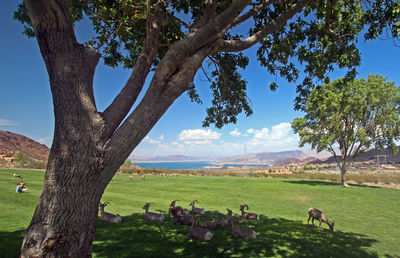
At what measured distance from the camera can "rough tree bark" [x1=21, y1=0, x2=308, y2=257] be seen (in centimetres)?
291

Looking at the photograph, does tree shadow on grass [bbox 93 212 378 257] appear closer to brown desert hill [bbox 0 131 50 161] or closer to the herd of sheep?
the herd of sheep

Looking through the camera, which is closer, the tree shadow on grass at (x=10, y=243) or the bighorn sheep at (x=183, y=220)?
the tree shadow on grass at (x=10, y=243)

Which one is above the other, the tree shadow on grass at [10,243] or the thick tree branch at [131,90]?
the thick tree branch at [131,90]

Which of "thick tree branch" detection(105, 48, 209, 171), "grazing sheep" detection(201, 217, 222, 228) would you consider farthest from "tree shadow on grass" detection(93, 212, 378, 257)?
"thick tree branch" detection(105, 48, 209, 171)

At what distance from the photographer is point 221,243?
668cm

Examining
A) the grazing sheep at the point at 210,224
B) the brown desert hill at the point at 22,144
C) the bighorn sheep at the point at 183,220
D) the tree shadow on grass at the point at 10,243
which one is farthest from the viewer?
the brown desert hill at the point at 22,144

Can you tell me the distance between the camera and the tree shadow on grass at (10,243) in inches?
208

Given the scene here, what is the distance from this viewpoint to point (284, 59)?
348 inches

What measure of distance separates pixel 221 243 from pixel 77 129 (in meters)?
5.76

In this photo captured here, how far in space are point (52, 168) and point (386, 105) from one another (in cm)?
3553

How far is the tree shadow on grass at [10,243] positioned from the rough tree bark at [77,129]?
150 inches

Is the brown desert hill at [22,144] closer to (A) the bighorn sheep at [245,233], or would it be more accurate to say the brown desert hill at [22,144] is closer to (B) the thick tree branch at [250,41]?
(A) the bighorn sheep at [245,233]

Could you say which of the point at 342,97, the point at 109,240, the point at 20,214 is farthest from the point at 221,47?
the point at 342,97

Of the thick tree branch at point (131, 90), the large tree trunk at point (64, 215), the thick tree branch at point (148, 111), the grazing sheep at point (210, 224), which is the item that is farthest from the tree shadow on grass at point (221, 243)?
the thick tree branch at point (131, 90)
